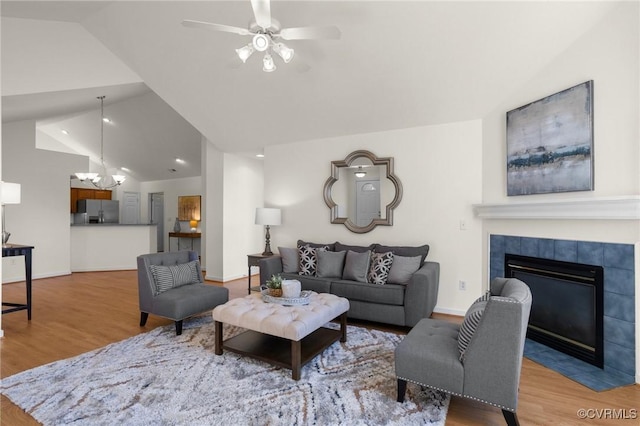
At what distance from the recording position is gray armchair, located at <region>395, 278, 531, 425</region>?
1.75m

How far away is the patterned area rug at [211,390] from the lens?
6.42 ft

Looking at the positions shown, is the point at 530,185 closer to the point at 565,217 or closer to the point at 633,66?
the point at 565,217

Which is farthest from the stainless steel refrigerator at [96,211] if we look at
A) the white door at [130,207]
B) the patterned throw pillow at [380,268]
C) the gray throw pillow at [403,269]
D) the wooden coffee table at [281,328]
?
the gray throw pillow at [403,269]

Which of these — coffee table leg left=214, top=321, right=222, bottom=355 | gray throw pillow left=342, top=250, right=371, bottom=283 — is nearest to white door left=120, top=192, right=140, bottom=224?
gray throw pillow left=342, top=250, right=371, bottom=283

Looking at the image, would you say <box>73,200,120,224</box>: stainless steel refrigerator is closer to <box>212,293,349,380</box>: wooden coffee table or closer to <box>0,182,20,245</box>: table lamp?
<box>0,182,20,245</box>: table lamp

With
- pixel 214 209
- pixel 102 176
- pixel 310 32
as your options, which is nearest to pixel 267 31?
pixel 310 32

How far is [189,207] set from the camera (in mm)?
9109

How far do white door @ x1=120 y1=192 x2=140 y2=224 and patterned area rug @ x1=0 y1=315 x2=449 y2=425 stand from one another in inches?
328

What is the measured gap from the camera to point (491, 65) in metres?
3.19

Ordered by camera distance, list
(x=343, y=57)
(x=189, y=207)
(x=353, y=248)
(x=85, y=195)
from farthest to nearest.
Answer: (x=85, y=195) → (x=189, y=207) → (x=353, y=248) → (x=343, y=57)

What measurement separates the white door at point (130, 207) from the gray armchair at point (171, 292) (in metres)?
7.56

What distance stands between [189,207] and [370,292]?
A: 23.3 ft

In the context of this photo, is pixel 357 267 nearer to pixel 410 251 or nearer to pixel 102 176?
pixel 410 251

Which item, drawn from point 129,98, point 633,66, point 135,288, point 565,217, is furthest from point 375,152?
point 129,98
